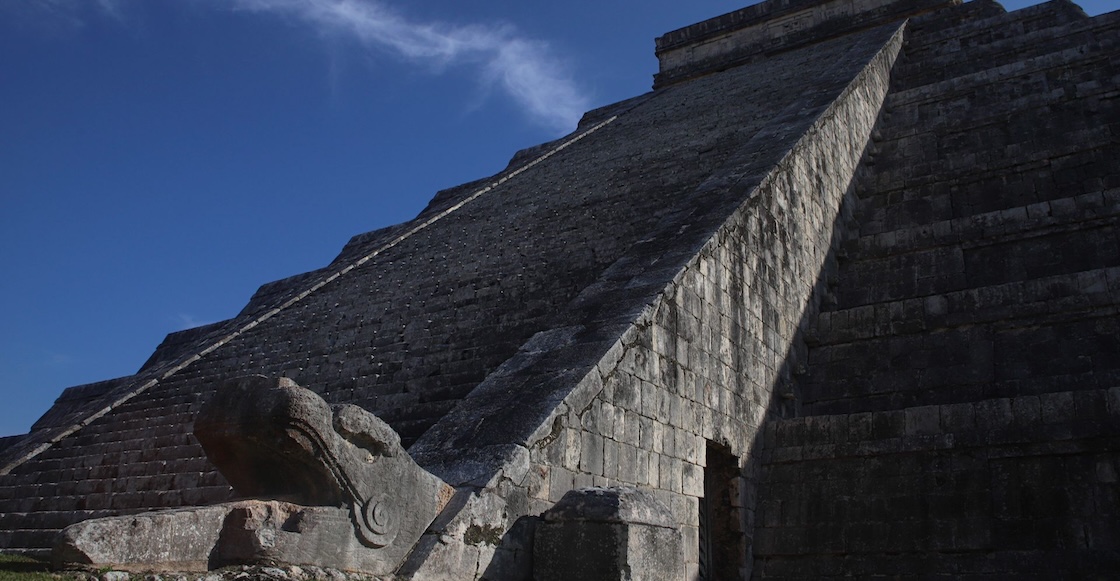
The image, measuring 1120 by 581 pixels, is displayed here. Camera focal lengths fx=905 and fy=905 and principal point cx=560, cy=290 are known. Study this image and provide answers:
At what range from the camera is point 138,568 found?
3.48 m

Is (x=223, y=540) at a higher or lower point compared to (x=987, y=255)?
lower

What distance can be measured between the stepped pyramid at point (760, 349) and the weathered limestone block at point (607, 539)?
124 mm

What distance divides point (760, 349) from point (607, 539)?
12.0 feet

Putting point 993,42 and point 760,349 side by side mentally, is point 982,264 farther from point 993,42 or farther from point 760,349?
point 993,42

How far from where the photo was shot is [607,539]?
4.64 meters

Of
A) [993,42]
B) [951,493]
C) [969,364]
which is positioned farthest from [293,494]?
[993,42]

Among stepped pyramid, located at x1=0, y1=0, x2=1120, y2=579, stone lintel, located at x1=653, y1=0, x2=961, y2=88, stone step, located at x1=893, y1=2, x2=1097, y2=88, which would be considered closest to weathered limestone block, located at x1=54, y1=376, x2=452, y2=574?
stepped pyramid, located at x1=0, y1=0, x2=1120, y2=579

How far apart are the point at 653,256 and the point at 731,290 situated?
762 mm

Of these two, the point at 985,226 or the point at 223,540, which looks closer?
the point at 223,540

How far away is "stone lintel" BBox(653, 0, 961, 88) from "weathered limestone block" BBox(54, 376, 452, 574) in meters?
17.3

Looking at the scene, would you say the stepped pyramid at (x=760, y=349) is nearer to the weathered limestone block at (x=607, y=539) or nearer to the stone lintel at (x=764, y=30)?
the weathered limestone block at (x=607, y=539)

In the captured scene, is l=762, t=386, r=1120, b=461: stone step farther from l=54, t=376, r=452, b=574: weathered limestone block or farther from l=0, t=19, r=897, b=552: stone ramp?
l=54, t=376, r=452, b=574: weathered limestone block

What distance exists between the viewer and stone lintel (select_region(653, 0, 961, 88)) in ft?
61.9

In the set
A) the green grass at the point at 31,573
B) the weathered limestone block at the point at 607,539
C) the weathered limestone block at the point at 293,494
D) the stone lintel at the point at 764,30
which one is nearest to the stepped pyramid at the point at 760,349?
the weathered limestone block at the point at 607,539
